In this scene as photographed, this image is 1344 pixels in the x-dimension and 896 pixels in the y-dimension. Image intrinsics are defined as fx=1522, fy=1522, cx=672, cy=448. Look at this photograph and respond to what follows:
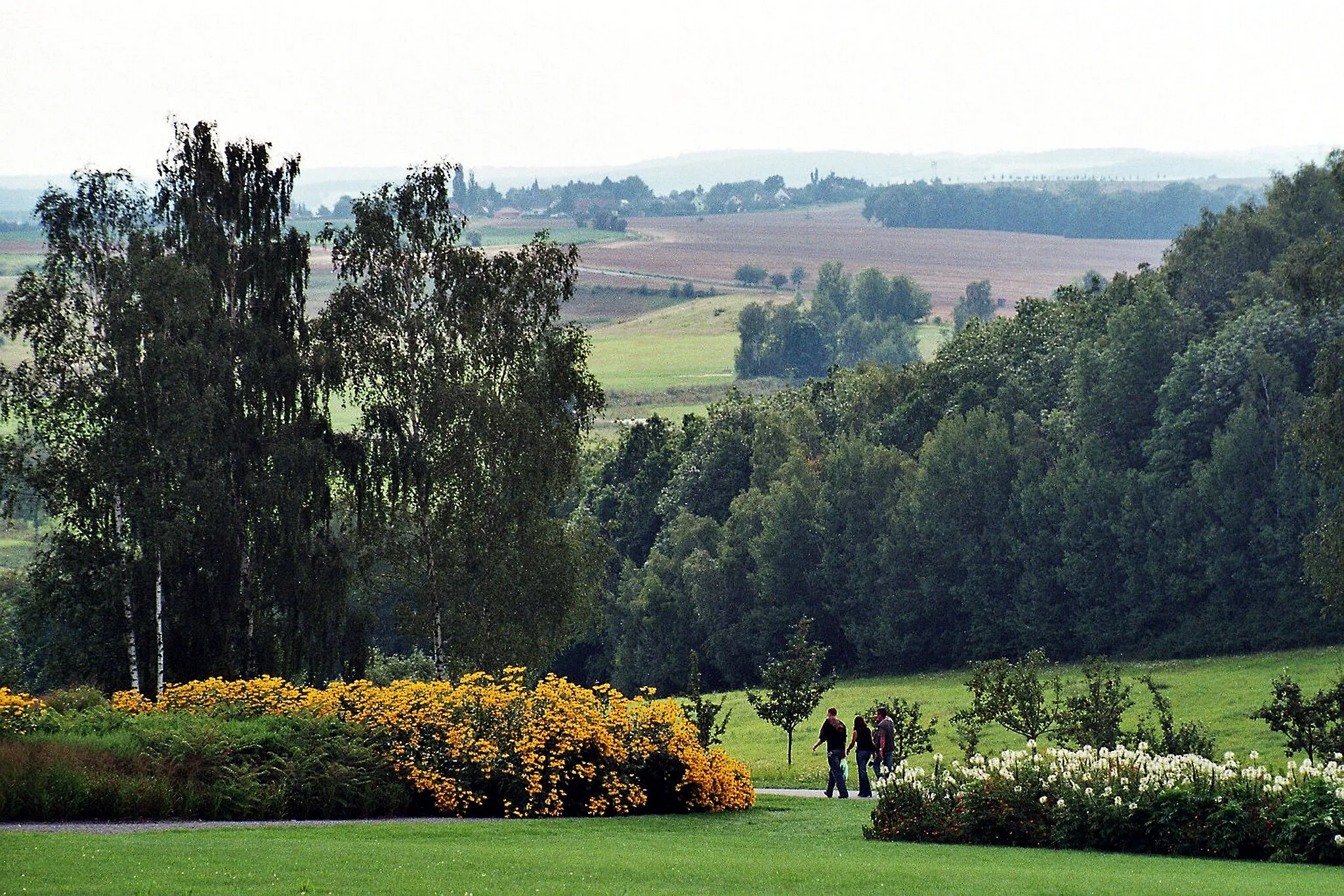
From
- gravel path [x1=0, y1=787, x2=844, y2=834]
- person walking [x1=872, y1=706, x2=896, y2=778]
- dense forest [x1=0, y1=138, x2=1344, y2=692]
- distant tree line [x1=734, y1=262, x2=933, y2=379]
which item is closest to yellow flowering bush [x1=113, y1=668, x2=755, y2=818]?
gravel path [x1=0, y1=787, x2=844, y2=834]

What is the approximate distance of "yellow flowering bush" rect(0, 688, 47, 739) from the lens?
24.5 m

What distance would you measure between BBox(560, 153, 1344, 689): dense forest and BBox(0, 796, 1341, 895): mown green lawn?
1754 inches

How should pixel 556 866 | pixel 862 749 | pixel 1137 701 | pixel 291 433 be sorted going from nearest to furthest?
pixel 556 866, pixel 862 749, pixel 291 433, pixel 1137 701

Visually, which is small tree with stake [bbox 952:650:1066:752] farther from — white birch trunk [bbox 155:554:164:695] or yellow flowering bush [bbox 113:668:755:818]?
white birch trunk [bbox 155:554:164:695]

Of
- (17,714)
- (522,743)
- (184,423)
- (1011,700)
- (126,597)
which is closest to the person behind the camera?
(17,714)

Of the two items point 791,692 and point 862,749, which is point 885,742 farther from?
point 791,692

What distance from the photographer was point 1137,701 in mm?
58000

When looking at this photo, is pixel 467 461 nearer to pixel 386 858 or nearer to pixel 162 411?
pixel 162 411

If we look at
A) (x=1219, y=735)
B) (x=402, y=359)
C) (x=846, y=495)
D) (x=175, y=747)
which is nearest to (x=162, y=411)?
(x=402, y=359)

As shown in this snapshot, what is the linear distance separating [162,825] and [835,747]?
1367cm

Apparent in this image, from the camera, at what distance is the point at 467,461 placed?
1668 inches

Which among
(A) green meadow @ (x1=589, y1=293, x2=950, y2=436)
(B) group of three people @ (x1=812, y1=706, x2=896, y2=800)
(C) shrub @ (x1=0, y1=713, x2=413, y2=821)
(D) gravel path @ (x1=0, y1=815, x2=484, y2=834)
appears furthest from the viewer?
(A) green meadow @ (x1=589, y1=293, x2=950, y2=436)

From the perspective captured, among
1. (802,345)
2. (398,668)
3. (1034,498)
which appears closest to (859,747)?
(398,668)

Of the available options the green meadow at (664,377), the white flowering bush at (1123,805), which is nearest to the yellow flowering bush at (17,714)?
the white flowering bush at (1123,805)
